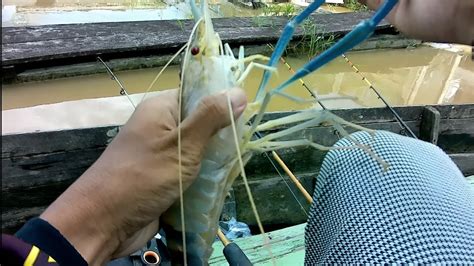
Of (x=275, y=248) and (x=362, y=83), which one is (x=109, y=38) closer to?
(x=362, y=83)

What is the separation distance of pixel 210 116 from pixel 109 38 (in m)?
4.99

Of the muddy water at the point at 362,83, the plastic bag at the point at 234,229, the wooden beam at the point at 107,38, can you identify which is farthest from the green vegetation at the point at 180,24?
the plastic bag at the point at 234,229

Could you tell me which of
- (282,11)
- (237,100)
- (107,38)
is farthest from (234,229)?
(282,11)

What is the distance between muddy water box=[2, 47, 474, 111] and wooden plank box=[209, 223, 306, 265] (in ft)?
6.16

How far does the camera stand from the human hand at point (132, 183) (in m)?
1.35

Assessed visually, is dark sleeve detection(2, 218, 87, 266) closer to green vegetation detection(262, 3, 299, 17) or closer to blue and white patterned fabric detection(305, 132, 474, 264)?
blue and white patterned fabric detection(305, 132, 474, 264)

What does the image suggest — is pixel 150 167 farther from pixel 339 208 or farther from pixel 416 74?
pixel 416 74

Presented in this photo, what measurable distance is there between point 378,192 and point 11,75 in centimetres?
468

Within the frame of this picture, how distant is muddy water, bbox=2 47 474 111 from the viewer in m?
5.39

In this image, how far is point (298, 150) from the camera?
10.9 ft

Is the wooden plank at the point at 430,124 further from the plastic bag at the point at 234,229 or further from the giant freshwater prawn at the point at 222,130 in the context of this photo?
the giant freshwater prawn at the point at 222,130

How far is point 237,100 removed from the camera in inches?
51.3

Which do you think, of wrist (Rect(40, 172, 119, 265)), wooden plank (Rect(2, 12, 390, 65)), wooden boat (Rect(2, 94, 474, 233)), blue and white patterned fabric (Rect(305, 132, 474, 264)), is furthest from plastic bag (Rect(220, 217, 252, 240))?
wooden plank (Rect(2, 12, 390, 65))

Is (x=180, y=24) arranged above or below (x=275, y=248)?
below
